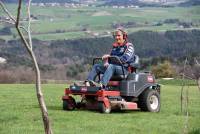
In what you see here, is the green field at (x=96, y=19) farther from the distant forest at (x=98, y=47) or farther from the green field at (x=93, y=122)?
the green field at (x=93, y=122)

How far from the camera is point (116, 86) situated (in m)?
12.2

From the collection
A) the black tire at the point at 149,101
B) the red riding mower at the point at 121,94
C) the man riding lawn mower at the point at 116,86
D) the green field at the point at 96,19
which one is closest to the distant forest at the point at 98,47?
the green field at the point at 96,19

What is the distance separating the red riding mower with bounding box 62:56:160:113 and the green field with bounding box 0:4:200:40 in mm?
58545

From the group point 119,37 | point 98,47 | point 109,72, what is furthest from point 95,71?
point 98,47

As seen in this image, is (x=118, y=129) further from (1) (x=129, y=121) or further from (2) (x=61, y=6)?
(2) (x=61, y=6)

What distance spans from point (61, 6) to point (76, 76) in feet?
157

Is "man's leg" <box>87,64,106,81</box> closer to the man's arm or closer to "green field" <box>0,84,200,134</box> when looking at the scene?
the man's arm

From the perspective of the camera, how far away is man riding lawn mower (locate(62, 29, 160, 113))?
11.8 m

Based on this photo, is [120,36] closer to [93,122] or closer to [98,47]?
[93,122]

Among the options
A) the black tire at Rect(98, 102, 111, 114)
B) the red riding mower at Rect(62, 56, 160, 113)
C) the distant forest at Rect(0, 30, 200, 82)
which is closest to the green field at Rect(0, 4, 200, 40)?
the distant forest at Rect(0, 30, 200, 82)

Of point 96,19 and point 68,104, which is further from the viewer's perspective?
point 96,19

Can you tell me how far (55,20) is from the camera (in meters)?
87.5

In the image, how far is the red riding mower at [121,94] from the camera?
38.5 feet

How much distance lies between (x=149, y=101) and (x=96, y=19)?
79477 millimetres
